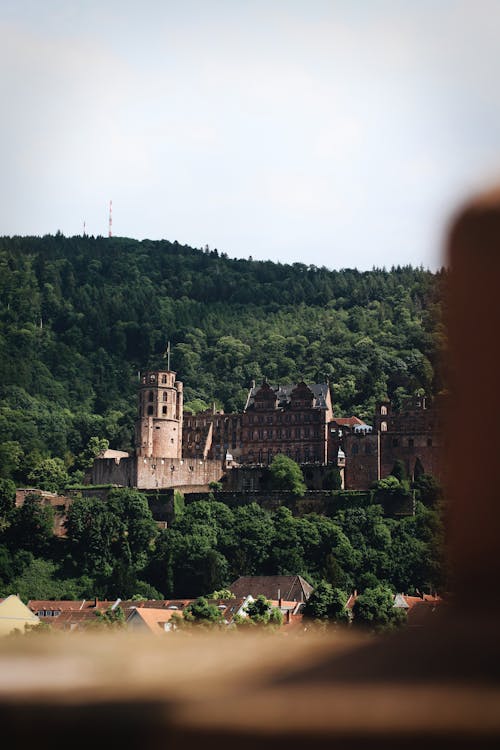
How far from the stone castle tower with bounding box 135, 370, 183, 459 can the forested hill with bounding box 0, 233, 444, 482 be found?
992 cm

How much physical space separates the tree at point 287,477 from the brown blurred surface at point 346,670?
72.4 metres

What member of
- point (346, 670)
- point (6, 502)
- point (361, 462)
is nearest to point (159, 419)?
point (6, 502)

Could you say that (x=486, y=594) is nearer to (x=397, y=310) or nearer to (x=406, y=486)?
(x=406, y=486)

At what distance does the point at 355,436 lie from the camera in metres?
75.1

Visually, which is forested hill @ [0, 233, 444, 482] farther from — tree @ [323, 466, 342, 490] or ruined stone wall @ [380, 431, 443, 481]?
tree @ [323, 466, 342, 490]

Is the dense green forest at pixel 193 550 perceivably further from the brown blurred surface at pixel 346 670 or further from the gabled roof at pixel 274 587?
the brown blurred surface at pixel 346 670

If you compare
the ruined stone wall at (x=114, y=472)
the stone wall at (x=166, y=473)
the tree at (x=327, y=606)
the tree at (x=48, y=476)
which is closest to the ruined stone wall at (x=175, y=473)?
the stone wall at (x=166, y=473)

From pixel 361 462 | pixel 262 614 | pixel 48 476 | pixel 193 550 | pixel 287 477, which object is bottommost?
pixel 262 614

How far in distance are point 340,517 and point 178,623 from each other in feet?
78.7

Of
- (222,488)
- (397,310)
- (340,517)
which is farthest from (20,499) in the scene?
(397,310)

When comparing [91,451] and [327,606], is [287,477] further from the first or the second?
[91,451]

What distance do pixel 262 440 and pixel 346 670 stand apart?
77.6 meters

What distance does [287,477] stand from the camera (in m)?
74.5

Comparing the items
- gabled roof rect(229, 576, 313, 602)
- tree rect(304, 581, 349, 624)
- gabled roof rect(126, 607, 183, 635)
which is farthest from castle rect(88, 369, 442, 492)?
gabled roof rect(126, 607, 183, 635)
